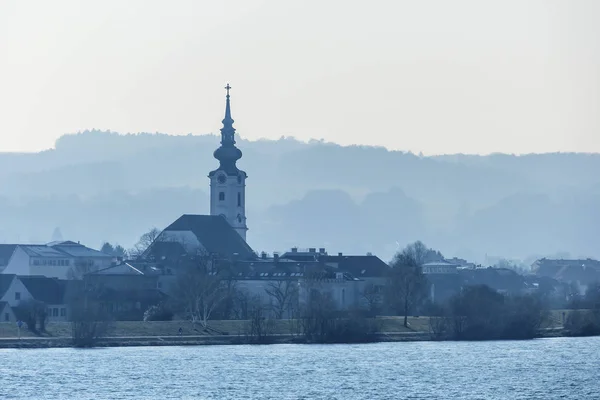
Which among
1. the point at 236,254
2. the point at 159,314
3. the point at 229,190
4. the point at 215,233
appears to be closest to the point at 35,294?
the point at 159,314

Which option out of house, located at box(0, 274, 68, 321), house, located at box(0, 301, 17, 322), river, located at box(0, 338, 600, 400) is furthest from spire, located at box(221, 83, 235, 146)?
river, located at box(0, 338, 600, 400)

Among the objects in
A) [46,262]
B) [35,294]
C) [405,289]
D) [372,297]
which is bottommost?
[35,294]

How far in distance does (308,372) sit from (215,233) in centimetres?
8061

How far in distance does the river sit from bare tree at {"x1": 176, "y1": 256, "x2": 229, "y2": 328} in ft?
32.1

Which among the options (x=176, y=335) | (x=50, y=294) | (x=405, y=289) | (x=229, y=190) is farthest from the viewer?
(x=229, y=190)

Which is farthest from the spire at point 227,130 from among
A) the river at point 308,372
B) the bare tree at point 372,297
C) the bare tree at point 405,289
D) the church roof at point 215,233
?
the river at point 308,372

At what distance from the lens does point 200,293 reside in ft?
417

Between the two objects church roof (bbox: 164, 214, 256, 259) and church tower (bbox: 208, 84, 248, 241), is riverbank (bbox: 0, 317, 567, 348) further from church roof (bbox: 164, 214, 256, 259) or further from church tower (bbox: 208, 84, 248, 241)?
church tower (bbox: 208, 84, 248, 241)

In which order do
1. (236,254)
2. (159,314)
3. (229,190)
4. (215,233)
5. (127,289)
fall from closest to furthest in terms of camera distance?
(159,314) → (127,289) → (236,254) → (215,233) → (229,190)

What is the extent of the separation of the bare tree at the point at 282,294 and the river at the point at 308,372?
25.8 metres

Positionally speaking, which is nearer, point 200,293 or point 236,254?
point 200,293

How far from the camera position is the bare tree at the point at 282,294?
143625 millimetres

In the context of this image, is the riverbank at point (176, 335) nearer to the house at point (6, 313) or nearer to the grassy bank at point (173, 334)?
the grassy bank at point (173, 334)

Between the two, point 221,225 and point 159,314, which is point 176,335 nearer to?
point 159,314
